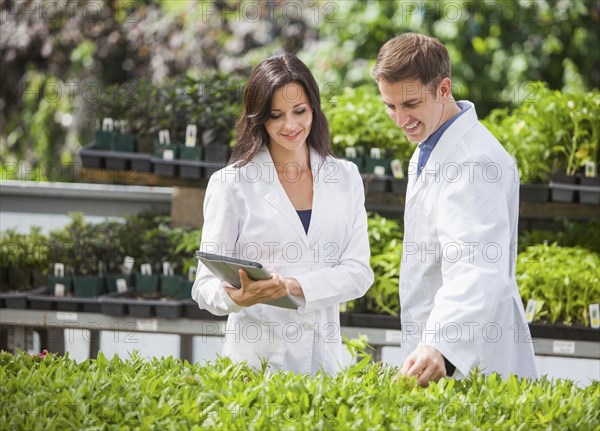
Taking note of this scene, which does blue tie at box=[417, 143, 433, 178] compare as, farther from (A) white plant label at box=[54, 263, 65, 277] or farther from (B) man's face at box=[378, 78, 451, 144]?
(A) white plant label at box=[54, 263, 65, 277]

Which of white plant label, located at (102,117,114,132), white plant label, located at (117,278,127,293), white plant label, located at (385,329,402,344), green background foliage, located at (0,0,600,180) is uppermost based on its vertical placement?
green background foliage, located at (0,0,600,180)

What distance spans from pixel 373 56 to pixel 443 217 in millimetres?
4747

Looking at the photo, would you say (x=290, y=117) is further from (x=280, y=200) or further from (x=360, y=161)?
(x=360, y=161)

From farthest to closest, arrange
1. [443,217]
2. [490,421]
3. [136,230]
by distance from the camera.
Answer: [136,230], [443,217], [490,421]


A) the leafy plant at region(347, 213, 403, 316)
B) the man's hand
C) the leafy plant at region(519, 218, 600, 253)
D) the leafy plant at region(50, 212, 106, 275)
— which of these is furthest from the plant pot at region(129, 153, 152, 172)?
the man's hand

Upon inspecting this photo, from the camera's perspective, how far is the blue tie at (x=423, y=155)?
8.07 ft

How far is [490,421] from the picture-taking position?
1871 mm

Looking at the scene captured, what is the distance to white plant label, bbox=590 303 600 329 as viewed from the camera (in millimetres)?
3631

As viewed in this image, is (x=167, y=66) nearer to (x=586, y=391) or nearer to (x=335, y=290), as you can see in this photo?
(x=335, y=290)

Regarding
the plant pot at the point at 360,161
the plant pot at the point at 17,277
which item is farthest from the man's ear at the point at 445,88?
the plant pot at the point at 17,277

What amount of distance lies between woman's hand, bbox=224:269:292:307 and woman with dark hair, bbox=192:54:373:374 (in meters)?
Answer: 0.05

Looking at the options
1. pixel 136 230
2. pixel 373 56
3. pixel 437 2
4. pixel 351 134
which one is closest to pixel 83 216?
pixel 136 230

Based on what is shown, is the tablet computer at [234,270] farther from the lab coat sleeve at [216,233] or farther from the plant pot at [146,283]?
the plant pot at [146,283]

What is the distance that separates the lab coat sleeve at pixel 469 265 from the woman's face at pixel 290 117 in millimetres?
561
